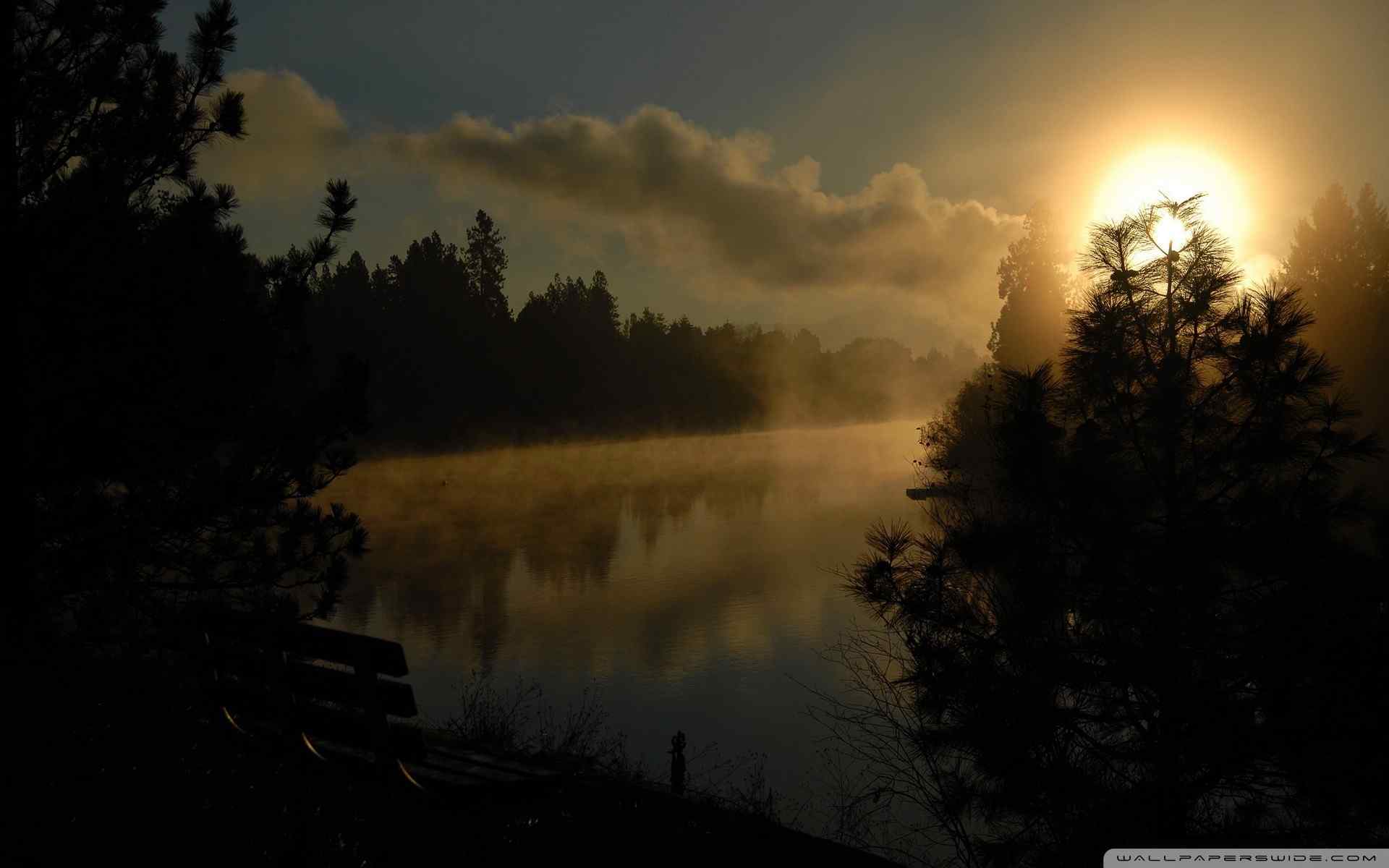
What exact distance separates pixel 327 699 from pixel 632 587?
98.0 ft

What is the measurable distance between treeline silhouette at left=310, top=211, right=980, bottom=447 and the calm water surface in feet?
15.2

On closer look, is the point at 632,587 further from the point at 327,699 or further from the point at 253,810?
the point at 327,699

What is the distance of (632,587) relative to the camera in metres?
34.8

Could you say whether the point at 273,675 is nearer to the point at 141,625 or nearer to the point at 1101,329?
the point at 141,625

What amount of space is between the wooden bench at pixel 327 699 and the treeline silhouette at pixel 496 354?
241 ft

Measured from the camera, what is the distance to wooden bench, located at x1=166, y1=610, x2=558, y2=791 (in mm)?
4746

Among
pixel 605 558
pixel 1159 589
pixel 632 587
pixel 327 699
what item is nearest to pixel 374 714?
pixel 327 699

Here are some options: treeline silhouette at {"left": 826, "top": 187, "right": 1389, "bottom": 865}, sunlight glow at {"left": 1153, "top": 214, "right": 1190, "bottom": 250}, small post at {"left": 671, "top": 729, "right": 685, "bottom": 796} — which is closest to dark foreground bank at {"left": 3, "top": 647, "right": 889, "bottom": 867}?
treeline silhouette at {"left": 826, "top": 187, "right": 1389, "bottom": 865}

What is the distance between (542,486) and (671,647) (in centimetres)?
5636

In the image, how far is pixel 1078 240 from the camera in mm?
8367

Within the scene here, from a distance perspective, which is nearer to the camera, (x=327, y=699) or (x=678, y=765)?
(x=327, y=699)

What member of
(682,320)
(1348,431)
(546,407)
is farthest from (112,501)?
(682,320)

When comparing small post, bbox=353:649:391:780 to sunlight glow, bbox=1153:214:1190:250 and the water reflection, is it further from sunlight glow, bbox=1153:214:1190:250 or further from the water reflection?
the water reflection

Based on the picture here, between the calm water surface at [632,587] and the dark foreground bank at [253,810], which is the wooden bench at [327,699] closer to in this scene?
the dark foreground bank at [253,810]
